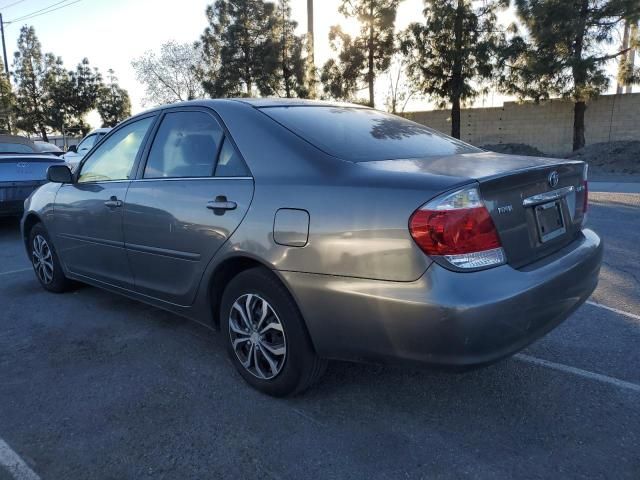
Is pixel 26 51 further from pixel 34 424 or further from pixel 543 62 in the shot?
pixel 34 424

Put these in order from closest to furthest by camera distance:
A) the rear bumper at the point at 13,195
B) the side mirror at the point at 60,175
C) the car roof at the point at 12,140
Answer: the side mirror at the point at 60,175 → the rear bumper at the point at 13,195 → the car roof at the point at 12,140

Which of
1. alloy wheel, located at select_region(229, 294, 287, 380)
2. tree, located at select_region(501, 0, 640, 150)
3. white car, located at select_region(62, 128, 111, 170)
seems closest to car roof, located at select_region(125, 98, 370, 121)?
alloy wheel, located at select_region(229, 294, 287, 380)

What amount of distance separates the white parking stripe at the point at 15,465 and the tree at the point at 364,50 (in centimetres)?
2342

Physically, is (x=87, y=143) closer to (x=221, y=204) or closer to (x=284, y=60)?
(x=221, y=204)

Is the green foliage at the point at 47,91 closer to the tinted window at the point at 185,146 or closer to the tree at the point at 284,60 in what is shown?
the tree at the point at 284,60

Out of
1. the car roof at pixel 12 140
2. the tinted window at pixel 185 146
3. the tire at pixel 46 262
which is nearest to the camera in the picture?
the tinted window at pixel 185 146

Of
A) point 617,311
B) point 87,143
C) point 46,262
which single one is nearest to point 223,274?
point 46,262

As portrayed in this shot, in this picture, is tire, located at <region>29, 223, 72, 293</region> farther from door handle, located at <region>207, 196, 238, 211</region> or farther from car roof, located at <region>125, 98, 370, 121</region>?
door handle, located at <region>207, 196, 238, 211</region>

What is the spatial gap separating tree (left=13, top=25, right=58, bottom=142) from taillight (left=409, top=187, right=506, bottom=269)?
4867 cm

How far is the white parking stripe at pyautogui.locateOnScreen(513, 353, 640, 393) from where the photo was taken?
3.02 metres

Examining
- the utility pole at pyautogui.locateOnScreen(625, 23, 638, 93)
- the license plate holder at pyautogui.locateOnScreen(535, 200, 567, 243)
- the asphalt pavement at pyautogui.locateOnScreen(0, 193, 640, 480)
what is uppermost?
the utility pole at pyautogui.locateOnScreen(625, 23, 638, 93)

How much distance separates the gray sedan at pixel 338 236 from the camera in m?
2.31

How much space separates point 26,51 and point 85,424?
50.8 metres

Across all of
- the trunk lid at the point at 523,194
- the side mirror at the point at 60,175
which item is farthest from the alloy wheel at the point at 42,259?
the trunk lid at the point at 523,194
